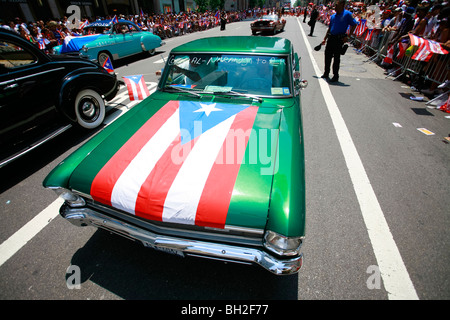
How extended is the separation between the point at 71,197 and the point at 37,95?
2624 mm

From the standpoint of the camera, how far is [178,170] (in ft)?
5.68

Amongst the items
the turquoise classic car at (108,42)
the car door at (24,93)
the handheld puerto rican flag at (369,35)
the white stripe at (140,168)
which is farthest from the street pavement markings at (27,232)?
A: the handheld puerto rican flag at (369,35)

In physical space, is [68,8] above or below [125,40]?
above

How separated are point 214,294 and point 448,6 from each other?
8306mm

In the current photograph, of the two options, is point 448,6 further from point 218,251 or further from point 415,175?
point 218,251

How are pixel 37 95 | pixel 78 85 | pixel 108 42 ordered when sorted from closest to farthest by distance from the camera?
1. pixel 37 95
2. pixel 78 85
3. pixel 108 42

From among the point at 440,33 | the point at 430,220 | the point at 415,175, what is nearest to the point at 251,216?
the point at 430,220

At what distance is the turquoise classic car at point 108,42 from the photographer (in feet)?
23.6

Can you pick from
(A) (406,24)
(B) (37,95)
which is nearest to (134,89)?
(B) (37,95)

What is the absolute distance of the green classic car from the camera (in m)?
1.48

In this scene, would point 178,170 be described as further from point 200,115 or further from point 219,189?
point 200,115

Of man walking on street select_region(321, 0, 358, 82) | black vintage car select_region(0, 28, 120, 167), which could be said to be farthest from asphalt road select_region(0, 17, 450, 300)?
man walking on street select_region(321, 0, 358, 82)

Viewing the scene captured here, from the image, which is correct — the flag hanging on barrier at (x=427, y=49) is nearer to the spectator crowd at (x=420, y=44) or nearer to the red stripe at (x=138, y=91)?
the spectator crowd at (x=420, y=44)
